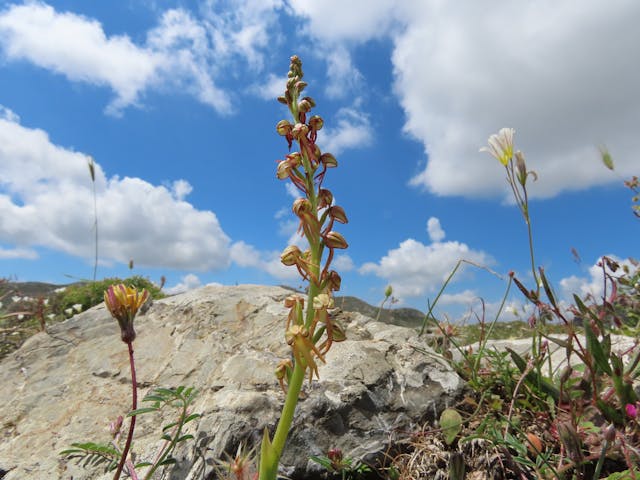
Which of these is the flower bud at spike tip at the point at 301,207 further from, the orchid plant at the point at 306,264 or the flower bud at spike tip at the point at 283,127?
the flower bud at spike tip at the point at 283,127

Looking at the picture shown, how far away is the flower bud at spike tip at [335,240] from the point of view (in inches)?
69.7

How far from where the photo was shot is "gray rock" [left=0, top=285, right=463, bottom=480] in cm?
234

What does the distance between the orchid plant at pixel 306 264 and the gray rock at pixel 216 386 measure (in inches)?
16.2

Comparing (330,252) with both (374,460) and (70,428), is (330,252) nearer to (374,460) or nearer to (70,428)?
(374,460)

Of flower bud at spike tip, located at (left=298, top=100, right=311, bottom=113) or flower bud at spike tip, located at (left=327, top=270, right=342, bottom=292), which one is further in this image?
flower bud at spike tip, located at (left=298, top=100, right=311, bottom=113)

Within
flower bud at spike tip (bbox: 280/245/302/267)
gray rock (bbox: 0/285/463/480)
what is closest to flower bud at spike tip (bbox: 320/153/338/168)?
flower bud at spike tip (bbox: 280/245/302/267)

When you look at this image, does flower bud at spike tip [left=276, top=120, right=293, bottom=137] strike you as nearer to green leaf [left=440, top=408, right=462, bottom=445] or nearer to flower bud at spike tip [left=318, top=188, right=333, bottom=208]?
flower bud at spike tip [left=318, top=188, right=333, bottom=208]

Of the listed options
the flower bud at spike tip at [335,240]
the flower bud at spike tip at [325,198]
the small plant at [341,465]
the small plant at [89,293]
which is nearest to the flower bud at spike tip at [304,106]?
the flower bud at spike tip at [325,198]

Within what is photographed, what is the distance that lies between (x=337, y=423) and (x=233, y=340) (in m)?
1.26

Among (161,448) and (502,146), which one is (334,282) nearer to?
(161,448)

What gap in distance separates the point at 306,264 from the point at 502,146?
236cm

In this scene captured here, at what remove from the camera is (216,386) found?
274cm

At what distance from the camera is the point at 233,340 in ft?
11.3

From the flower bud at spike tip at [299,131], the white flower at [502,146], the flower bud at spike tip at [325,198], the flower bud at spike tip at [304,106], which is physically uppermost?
the white flower at [502,146]
